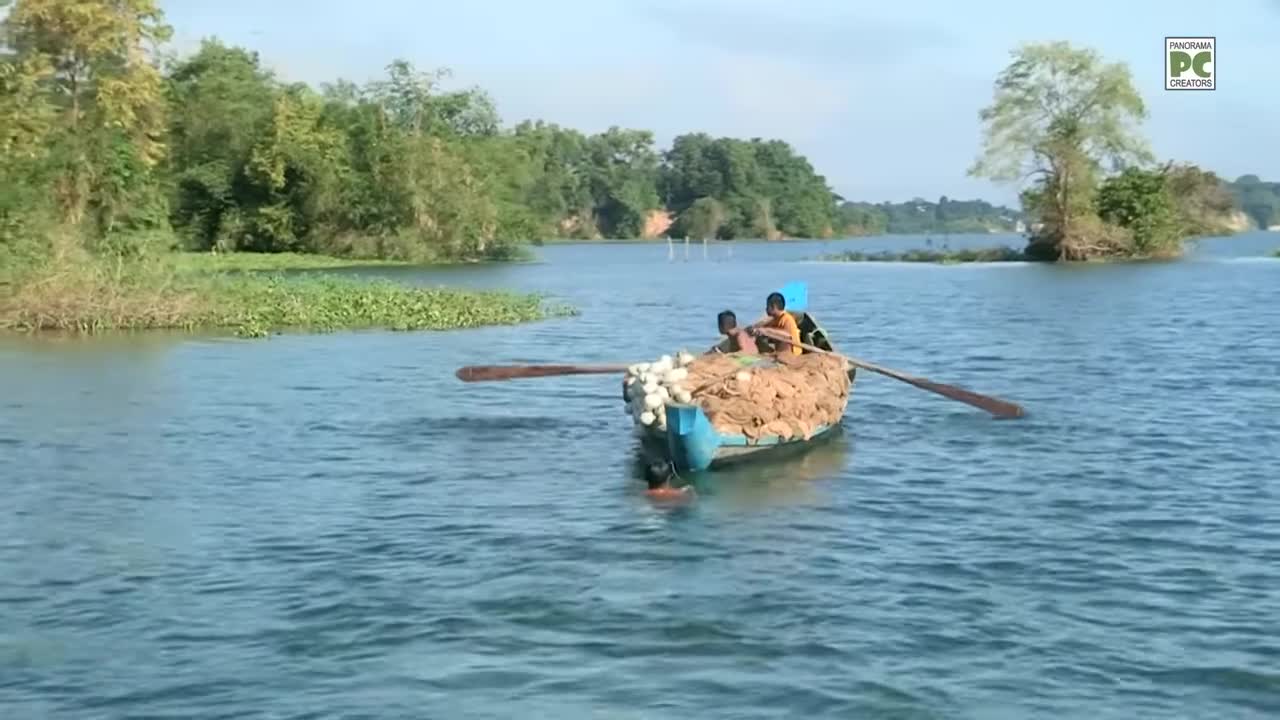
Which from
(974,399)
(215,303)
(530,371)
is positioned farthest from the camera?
(215,303)

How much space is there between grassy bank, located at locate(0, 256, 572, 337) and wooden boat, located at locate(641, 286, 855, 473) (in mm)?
16623

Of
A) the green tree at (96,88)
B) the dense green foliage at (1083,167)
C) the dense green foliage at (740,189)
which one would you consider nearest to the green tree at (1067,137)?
the dense green foliage at (1083,167)

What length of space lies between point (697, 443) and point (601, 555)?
8.56 feet

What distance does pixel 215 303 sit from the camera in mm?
31719

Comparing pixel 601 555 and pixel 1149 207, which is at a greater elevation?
pixel 1149 207

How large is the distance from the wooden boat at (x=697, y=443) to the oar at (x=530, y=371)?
9.33 ft

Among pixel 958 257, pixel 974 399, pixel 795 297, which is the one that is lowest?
pixel 974 399

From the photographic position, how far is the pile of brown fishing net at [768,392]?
15.1 meters

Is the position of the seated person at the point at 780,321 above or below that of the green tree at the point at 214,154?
below

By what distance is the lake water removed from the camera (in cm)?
896

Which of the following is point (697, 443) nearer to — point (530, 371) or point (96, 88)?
point (530, 371)

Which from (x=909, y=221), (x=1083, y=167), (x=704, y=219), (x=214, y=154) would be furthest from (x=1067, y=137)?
(x=909, y=221)

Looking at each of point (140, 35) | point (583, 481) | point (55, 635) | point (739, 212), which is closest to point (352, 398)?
point (583, 481)

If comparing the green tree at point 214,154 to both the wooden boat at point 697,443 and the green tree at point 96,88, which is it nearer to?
the green tree at point 96,88
